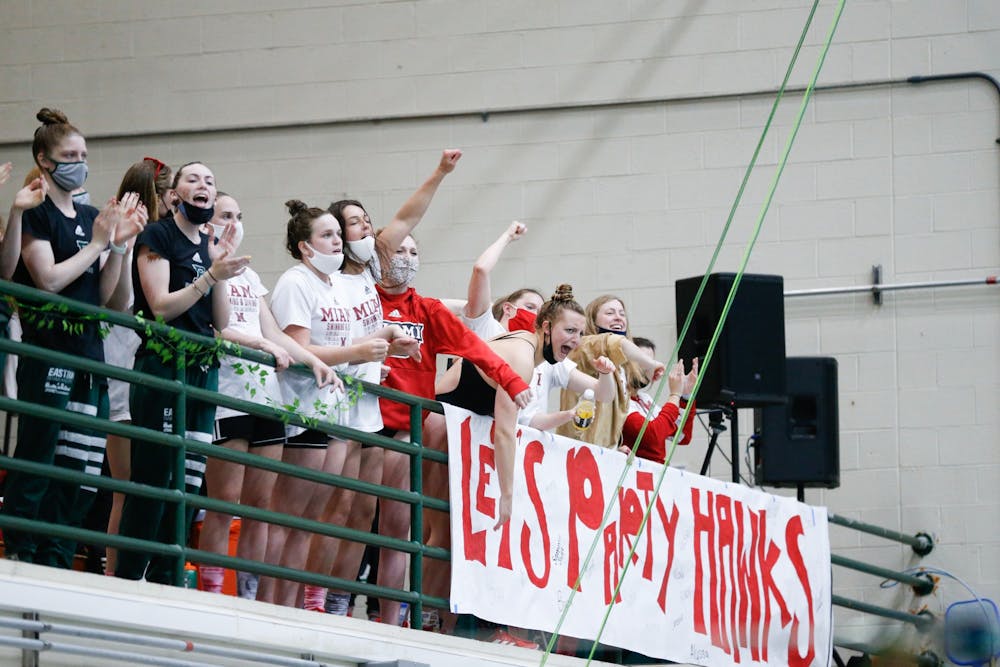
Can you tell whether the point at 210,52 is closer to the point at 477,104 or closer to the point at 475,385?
the point at 477,104

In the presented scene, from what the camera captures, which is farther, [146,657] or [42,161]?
[42,161]

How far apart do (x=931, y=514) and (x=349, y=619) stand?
473 centimetres

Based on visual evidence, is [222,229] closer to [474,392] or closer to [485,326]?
[474,392]

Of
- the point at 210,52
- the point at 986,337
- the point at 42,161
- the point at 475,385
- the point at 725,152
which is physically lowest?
the point at 475,385

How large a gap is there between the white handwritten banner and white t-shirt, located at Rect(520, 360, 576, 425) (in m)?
0.22

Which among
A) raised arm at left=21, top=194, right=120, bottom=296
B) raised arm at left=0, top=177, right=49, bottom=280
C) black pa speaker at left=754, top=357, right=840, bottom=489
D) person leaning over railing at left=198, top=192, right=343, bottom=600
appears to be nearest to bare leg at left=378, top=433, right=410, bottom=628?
person leaning over railing at left=198, top=192, right=343, bottom=600

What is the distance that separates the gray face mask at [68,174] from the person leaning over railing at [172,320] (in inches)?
10.6

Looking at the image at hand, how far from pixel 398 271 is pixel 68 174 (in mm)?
1327

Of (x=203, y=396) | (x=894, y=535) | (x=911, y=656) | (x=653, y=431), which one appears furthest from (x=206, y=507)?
(x=894, y=535)

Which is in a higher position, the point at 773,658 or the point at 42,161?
the point at 42,161

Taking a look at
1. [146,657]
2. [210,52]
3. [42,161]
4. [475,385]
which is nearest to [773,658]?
[475,385]

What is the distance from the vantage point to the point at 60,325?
3.92 meters

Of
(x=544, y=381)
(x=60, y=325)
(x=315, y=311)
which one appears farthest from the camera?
(x=544, y=381)

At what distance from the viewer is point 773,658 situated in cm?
630
